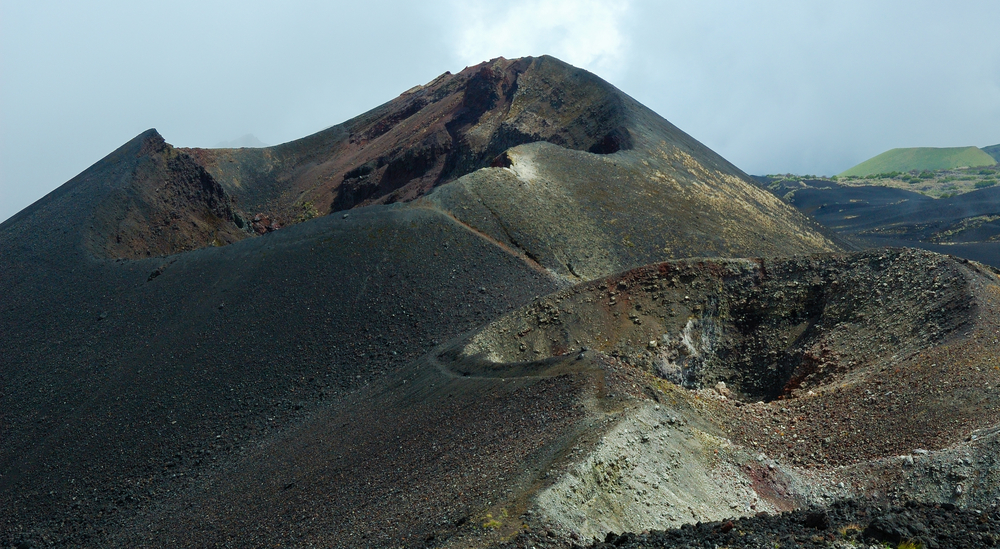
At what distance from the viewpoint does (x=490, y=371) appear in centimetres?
1705

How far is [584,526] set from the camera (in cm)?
1017

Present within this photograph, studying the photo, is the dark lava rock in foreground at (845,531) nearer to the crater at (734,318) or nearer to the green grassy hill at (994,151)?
the crater at (734,318)

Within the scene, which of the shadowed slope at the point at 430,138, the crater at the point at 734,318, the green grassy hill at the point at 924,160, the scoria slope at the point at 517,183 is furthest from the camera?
the green grassy hill at the point at 924,160

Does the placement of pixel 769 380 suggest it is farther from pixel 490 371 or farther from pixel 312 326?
pixel 312 326

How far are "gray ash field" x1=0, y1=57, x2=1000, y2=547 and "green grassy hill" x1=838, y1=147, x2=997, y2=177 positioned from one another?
4660 inches

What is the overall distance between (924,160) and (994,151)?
1252 cm

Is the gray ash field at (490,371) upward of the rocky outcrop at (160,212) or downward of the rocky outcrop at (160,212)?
downward

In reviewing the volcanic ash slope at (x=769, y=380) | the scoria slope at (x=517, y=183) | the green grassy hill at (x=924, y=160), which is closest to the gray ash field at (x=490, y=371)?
the volcanic ash slope at (x=769, y=380)

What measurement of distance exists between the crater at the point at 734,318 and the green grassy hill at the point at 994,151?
146m

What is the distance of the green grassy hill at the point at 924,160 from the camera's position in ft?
456

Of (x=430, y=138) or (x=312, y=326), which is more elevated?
(x=430, y=138)

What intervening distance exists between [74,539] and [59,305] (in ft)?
42.4

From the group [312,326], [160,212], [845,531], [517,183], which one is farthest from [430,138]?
[845,531]

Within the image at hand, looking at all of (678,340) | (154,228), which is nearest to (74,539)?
(678,340)
